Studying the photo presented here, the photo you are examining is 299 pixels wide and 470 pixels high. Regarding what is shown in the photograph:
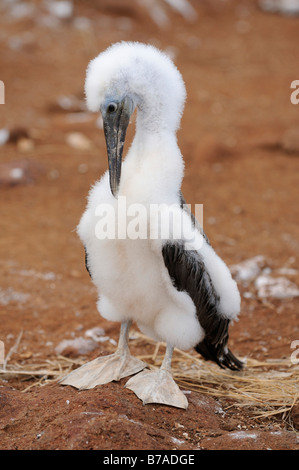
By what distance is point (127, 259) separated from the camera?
11.6ft

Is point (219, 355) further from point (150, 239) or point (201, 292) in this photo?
point (150, 239)

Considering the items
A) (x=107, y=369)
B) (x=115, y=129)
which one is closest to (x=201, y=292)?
(x=107, y=369)

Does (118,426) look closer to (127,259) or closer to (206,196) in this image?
(127,259)

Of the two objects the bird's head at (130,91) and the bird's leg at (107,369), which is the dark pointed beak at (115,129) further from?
the bird's leg at (107,369)

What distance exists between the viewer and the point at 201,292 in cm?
367

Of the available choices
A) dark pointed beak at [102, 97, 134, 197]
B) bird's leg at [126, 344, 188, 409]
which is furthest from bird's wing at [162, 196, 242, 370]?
dark pointed beak at [102, 97, 134, 197]

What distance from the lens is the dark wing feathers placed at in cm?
344

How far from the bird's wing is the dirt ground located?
1.17 ft

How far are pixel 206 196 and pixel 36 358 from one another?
3992 mm

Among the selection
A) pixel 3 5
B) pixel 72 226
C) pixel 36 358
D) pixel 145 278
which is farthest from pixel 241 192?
pixel 3 5

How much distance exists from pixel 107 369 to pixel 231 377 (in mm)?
893

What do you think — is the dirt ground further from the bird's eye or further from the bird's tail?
the bird's eye

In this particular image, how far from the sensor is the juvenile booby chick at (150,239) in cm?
347

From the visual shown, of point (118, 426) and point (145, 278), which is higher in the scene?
point (145, 278)
